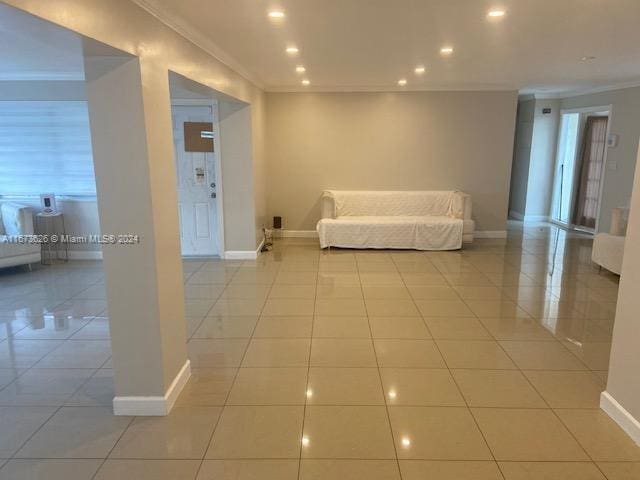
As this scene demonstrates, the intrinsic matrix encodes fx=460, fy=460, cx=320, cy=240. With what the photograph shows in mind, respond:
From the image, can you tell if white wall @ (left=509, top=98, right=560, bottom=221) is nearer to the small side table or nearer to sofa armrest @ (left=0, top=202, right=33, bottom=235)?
the small side table

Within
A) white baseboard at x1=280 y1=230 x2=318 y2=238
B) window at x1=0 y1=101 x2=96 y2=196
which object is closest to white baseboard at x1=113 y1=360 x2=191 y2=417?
window at x1=0 y1=101 x2=96 y2=196

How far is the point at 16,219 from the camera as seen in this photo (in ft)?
18.2

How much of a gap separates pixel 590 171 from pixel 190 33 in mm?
7347

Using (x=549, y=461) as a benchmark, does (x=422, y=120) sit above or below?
above

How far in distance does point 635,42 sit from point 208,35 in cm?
359

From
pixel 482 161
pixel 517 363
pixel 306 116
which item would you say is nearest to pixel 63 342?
pixel 517 363

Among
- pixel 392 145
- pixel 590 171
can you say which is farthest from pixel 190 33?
pixel 590 171

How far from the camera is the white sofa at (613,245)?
16.8 ft

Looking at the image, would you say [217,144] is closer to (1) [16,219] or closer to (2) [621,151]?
(1) [16,219]

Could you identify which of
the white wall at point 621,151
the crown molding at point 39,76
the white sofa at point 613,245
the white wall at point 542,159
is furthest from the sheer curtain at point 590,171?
the crown molding at point 39,76

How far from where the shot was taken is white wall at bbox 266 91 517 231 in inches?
283

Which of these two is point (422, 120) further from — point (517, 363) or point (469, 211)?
A: point (517, 363)

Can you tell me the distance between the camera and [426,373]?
313 centimetres

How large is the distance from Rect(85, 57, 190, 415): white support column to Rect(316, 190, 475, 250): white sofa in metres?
4.01
